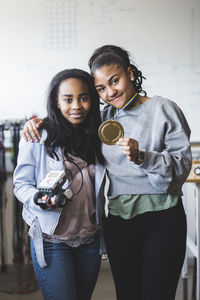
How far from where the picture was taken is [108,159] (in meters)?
1.43

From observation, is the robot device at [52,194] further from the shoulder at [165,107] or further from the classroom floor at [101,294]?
the classroom floor at [101,294]

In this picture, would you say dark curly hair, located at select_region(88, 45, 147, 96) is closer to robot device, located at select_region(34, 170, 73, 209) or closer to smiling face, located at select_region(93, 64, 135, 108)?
smiling face, located at select_region(93, 64, 135, 108)

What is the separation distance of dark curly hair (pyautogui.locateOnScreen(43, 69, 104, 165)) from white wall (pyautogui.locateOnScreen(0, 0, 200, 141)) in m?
1.38

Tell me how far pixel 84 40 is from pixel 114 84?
155 cm

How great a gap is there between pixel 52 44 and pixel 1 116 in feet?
2.44

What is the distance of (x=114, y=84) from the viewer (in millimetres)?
1374

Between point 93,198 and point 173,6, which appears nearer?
point 93,198

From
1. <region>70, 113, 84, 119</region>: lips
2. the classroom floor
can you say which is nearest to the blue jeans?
<region>70, 113, 84, 119</region>: lips

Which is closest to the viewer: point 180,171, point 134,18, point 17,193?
point 180,171

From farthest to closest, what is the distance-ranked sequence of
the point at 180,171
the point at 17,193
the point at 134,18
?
the point at 134,18 → the point at 17,193 → the point at 180,171

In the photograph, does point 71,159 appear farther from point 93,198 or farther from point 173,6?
point 173,6

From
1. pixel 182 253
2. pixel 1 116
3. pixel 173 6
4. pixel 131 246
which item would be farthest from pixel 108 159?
pixel 173 6

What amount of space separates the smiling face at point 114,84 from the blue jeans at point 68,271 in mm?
609

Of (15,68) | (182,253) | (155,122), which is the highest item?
(15,68)
